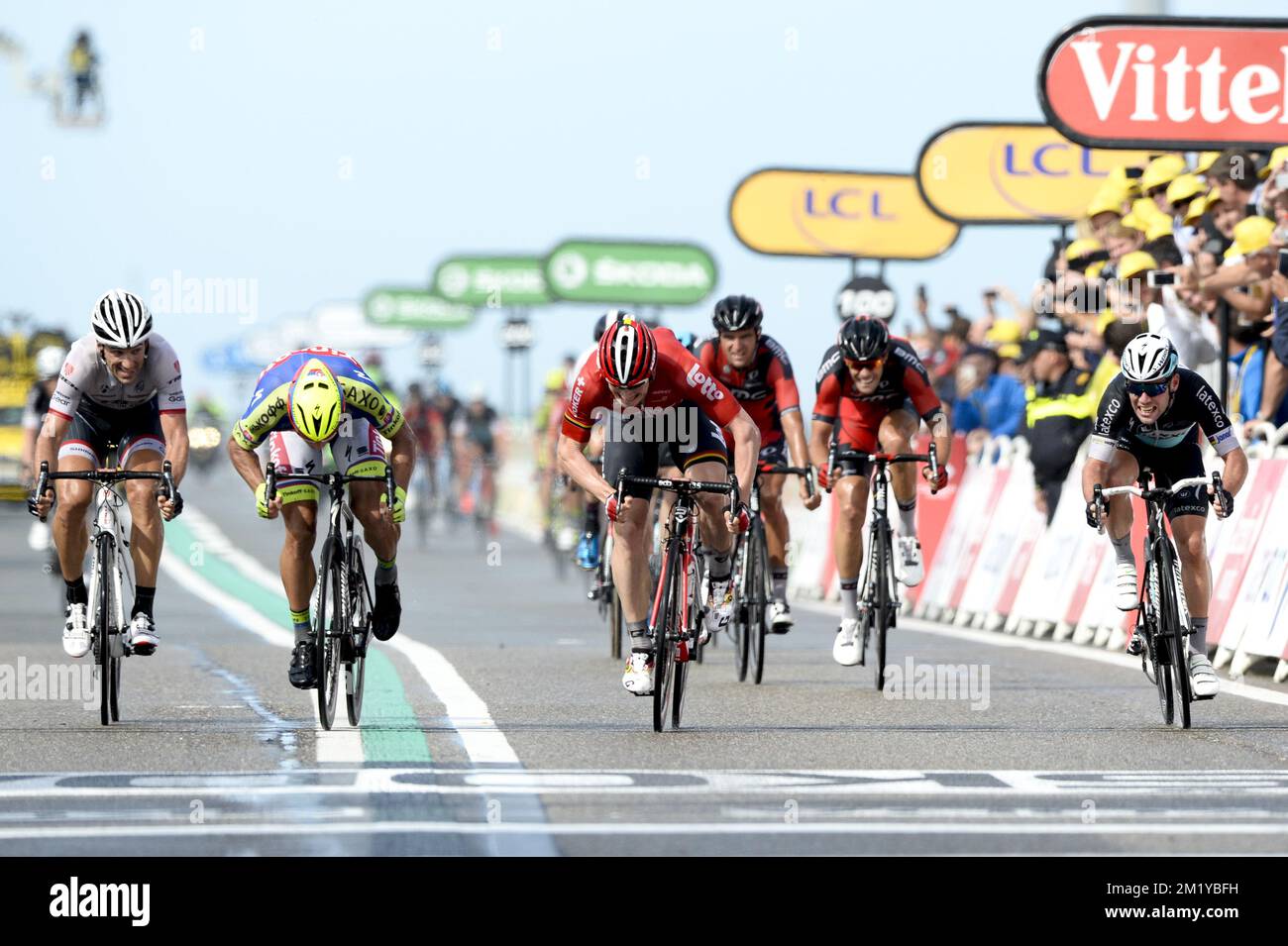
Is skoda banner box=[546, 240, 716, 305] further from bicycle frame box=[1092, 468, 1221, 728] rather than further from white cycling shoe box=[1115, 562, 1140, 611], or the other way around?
bicycle frame box=[1092, 468, 1221, 728]

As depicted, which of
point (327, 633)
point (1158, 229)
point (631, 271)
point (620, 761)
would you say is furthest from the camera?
point (631, 271)

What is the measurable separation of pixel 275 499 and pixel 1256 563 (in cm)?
586

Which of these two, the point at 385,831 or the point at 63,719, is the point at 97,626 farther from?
the point at 385,831

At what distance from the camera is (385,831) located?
770cm

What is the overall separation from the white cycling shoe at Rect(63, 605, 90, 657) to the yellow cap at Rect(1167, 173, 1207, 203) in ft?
29.6

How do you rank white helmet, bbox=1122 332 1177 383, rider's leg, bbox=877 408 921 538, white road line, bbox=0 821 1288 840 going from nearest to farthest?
white road line, bbox=0 821 1288 840 → white helmet, bbox=1122 332 1177 383 → rider's leg, bbox=877 408 921 538

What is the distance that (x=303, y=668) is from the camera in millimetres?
10406

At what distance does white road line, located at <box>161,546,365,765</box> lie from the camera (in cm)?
984

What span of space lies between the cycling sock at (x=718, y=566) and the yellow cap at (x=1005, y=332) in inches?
394

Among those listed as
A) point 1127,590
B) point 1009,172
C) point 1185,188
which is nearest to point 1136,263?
point 1185,188

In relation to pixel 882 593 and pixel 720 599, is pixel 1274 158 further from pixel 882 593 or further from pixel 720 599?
pixel 720 599

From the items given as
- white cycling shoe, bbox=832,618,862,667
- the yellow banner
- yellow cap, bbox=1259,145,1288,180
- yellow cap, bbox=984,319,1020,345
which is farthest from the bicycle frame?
the yellow banner

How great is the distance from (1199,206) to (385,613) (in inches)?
314

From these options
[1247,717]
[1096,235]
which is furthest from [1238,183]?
[1247,717]
